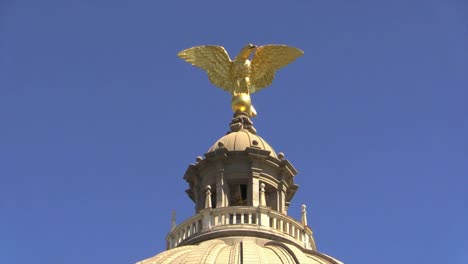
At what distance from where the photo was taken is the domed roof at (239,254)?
48406 millimetres

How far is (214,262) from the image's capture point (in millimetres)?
48188

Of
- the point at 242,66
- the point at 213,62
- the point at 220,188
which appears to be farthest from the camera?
the point at 213,62

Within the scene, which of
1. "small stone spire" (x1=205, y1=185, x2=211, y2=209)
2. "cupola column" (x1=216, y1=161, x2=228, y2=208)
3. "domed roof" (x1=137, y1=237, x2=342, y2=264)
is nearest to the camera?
"domed roof" (x1=137, y1=237, x2=342, y2=264)

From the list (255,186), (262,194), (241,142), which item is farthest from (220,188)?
(241,142)

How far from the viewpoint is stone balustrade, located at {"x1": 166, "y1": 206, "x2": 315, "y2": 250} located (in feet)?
172

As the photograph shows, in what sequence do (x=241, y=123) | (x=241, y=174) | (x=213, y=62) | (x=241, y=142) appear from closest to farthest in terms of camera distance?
(x=241, y=174) < (x=241, y=142) < (x=241, y=123) < (x=213, y=62)

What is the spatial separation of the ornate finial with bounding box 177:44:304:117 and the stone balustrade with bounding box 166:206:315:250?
27.6 feet

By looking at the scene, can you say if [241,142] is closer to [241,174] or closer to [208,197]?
[241,174]

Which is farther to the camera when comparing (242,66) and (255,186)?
(242,66)

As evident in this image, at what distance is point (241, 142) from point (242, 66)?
5.58m

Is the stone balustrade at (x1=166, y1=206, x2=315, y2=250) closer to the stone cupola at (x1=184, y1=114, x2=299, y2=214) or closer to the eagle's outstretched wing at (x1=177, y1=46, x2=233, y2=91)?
the stone cupola at (x1=184, y1=114, x2=299, y2=214)

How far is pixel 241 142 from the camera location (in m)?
56.8

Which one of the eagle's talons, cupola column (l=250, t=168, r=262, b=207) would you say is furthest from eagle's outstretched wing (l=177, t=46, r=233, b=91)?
cupola column (l=250, t=168, r=262, b=207)

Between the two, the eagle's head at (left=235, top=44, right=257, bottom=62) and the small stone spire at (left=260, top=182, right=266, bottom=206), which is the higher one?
the eagle's head at (left=235, top=44, right=257, bottom=62)
